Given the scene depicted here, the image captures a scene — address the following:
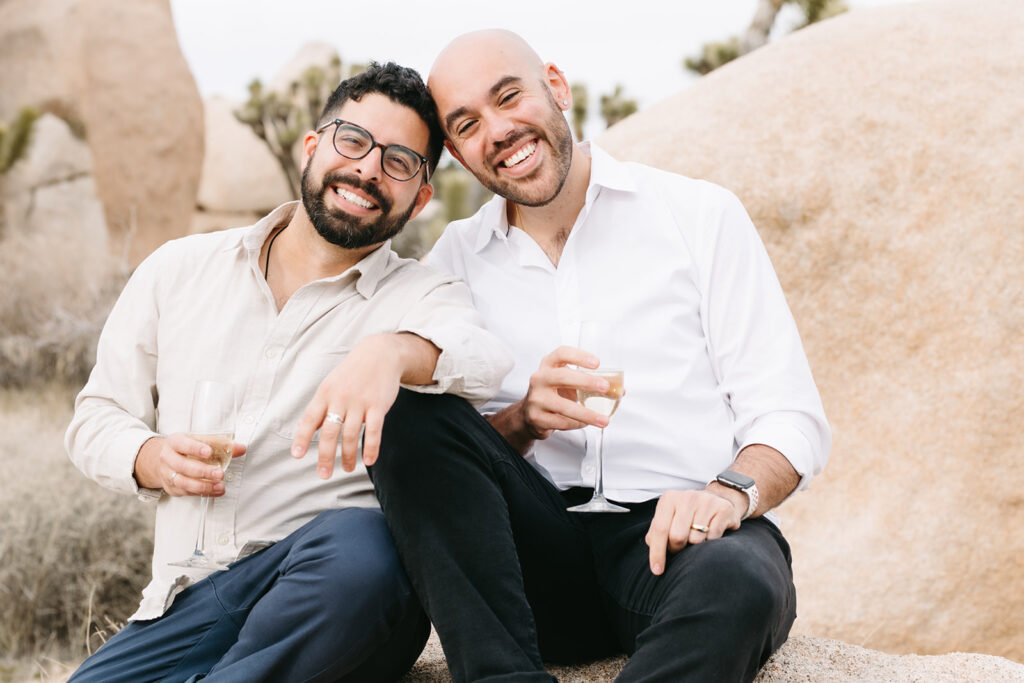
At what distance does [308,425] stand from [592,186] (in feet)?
4.23

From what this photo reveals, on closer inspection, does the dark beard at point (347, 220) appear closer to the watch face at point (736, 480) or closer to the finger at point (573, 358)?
the finger at point (573, 358)

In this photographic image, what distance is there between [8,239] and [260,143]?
935 cm

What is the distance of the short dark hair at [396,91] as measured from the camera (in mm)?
2986

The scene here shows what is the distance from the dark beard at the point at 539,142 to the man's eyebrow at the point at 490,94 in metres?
0.14

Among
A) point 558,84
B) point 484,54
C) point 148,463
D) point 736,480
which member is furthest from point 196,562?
point 558,84

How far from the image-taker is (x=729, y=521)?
7.34ft

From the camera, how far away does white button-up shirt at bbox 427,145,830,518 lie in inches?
104

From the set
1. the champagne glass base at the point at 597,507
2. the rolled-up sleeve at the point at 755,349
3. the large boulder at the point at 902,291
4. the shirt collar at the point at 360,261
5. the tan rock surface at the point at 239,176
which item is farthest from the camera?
the tan rock surface at the point at 239,176

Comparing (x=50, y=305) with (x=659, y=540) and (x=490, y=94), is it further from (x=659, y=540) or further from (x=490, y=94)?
(x=659, y=540)

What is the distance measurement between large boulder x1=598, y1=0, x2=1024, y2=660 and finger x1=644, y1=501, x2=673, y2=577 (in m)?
2.01

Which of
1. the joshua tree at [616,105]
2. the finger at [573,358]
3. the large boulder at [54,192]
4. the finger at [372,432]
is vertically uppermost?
the finger at [372,432]

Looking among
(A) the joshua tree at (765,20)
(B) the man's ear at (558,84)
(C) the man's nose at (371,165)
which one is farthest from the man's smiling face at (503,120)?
(A) the joshua tree at (765,20)

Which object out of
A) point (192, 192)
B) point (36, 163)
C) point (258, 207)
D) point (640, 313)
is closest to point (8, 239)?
point (36, 163)

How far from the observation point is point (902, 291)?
13.4 ft
